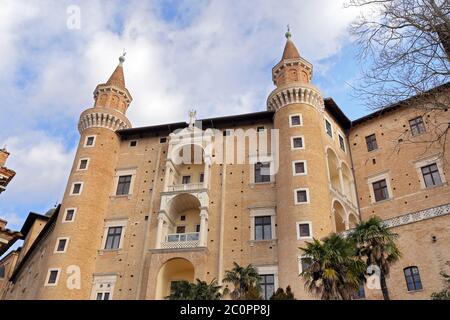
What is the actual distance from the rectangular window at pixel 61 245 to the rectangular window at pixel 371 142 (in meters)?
25.2

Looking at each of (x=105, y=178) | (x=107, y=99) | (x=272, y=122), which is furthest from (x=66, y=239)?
(x=272, y=122)

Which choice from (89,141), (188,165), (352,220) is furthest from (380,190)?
(89,141)

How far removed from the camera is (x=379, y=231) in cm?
1934

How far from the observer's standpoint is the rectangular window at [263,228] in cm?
2958

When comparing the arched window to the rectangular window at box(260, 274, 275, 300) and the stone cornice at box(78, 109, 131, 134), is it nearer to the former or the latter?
the rectangular window at box(260, 274, 275, 300)

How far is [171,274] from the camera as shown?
1197 inches

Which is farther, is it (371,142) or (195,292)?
(371,142)

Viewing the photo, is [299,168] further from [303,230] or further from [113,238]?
[113,238]

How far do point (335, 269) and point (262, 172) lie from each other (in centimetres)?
1521

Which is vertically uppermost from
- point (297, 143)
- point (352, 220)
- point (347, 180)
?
point (297, 143)

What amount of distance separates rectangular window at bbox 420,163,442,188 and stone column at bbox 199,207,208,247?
15913mm

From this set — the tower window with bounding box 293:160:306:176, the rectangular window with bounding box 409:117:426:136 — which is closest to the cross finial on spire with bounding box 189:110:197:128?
the tower window with bounding box 293:160:306:176

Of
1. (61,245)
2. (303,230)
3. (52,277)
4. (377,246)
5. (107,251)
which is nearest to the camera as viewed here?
(377,246)
